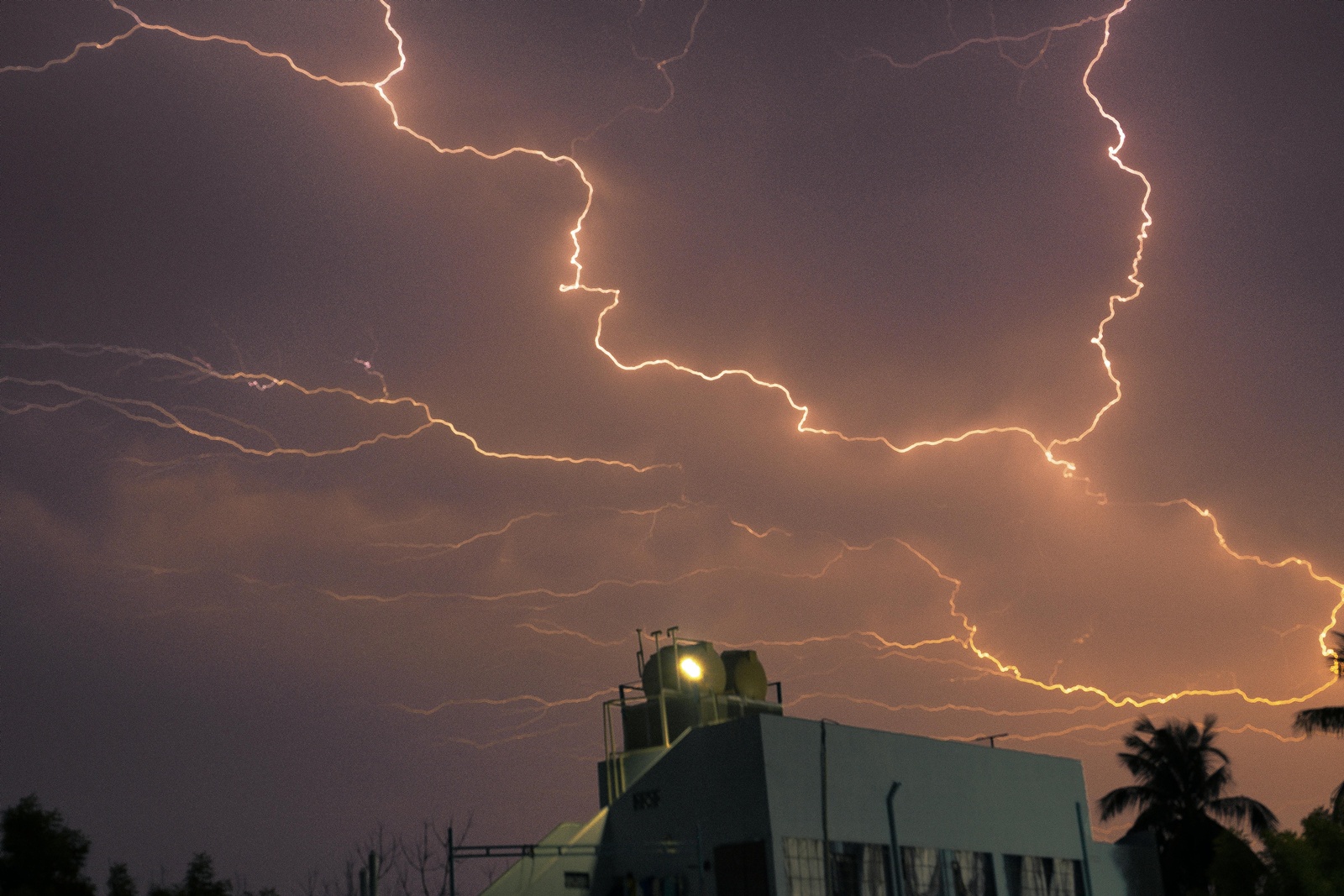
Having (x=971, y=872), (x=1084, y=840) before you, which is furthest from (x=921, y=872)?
(x=1084, y=840)

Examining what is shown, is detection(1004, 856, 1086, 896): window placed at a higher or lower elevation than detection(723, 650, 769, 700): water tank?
lower

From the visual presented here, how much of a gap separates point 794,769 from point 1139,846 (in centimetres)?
1330

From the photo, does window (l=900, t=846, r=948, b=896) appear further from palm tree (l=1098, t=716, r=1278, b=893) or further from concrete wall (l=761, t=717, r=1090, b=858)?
palm tree (l=1098, t=716, r=1278, b=893)

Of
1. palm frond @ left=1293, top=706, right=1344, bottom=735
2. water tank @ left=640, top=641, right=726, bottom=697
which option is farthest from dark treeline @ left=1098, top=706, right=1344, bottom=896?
water tank @ left=640, top=641, right=726, bottom=697

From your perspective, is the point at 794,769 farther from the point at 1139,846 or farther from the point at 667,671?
the point at 1139,846

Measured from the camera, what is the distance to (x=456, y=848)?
64.5ft

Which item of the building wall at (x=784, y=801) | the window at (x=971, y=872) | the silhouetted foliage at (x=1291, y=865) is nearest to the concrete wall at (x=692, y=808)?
the building wall at (x=784, y=801)

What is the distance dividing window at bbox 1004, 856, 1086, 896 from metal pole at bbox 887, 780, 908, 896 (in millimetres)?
3933

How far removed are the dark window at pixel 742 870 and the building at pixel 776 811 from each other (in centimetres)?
2

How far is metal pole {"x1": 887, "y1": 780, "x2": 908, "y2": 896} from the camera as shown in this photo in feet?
76.4

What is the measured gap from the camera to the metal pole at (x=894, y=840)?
23297 mm

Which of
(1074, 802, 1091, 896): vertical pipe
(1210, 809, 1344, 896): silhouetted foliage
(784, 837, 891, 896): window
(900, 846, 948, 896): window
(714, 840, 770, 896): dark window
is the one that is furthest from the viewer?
(1074, 802, 1091, 896): vertical pipe

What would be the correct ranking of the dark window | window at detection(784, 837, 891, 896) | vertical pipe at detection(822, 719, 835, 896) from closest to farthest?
the dark window, window at detection(784, 837, 891, 896), vertical pipe at detection(822, 719, 835, 896)

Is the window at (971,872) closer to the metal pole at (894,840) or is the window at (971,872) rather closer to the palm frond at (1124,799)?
the metal pole at (894,840)
